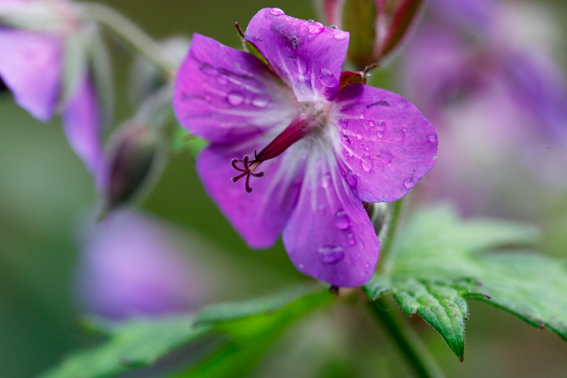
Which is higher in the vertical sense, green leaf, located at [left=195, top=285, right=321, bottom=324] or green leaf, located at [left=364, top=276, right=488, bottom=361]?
green leaf, located at [left=364, top=276, right=488, bottom=361]

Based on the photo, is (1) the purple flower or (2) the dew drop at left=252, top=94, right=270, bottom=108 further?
(2) the dew drop at left=252, top=94, right=270, bottom=108

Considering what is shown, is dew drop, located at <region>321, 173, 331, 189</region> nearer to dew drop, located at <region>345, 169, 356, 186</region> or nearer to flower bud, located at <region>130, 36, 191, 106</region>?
dew drop, located at <region>345, 169, 356, 186</region>

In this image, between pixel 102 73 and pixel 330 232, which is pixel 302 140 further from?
pixel 102 73

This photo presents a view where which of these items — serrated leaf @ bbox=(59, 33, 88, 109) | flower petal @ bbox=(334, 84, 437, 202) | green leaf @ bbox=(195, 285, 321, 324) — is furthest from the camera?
serrated leaf @ bbox=(59, 33, 88, 109)

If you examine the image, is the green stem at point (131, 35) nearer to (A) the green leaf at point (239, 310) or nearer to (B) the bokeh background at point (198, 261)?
(B) the bokeh background at point (198, 261)

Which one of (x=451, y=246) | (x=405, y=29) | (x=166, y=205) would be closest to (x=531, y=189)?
(x=451, y=246)

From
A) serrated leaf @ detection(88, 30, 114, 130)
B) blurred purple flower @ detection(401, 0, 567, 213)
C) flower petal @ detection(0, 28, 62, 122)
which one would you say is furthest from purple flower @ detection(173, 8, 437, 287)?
blurred purple flower @ detection(401, 0, 567, 213)

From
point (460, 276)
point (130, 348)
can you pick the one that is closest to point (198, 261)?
point (130, 348)
